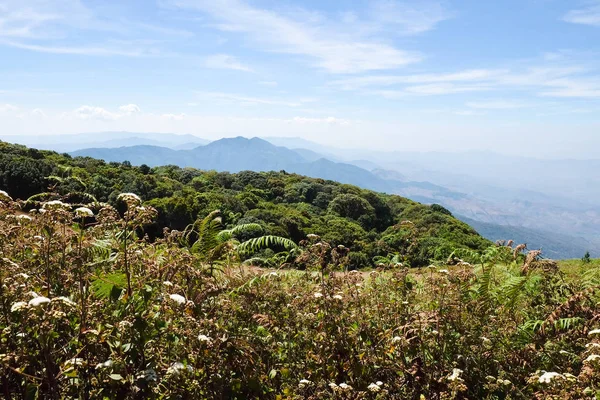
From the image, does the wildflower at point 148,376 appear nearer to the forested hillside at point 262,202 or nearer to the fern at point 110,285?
the fern at point 110,285

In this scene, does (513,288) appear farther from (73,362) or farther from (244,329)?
(73,362)

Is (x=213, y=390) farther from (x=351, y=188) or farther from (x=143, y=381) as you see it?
(x=351, y=188)

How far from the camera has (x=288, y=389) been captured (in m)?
3.01

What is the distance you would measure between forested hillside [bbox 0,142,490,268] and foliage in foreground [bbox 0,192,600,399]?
135 cm

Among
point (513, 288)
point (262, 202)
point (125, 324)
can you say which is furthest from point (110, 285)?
point (262, 202)

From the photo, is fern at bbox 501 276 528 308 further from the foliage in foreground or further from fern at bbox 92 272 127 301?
fern at bbox 92 272 127 301

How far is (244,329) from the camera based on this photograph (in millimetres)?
3371

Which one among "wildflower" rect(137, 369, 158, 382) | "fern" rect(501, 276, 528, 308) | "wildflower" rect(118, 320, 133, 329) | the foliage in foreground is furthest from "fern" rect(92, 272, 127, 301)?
"fern" rect(501, 276, 528, 308)

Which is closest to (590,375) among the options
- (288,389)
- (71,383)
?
(288,389)

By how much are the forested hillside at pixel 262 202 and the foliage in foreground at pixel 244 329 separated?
53.0 inches

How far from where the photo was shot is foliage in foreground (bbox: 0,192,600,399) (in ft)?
8.02

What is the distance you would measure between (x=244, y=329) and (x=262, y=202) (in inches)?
1526

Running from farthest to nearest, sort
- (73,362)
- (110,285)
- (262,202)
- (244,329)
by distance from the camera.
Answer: (262,202) < (244,329) < (110,285) < (73,362)

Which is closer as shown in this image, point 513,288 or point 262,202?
point 513,288
